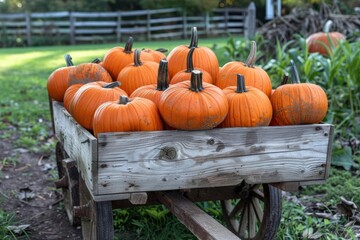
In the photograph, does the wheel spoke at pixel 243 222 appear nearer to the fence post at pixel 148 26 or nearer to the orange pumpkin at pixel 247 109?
the orange pumpkin at pixel 247 109

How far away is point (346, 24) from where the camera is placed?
26.9 feet

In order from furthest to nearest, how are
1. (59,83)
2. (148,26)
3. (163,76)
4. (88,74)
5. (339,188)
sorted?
(148,26) < (339,188) < (59,83) < (88,74) < (163,76)

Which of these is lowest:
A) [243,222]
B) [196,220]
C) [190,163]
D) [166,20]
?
[243,222]

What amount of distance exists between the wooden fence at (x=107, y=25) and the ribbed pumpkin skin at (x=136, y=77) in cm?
1962

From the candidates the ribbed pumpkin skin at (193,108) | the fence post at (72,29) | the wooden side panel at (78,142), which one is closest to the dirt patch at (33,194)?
the wooden side panel at (78,142)

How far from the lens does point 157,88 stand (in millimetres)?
2539

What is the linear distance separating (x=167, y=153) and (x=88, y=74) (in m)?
1.01

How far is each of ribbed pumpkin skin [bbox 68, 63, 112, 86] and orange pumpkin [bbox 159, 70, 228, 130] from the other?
0.76 m

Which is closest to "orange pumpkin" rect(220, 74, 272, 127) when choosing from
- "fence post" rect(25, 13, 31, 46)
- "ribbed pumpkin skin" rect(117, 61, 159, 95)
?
"ribbed pumpkin skin" rect(117, 61, 159, 95)

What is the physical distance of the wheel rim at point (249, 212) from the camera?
2.81 m

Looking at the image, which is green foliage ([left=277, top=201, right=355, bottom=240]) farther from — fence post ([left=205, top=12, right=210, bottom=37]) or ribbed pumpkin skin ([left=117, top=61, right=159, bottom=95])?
fence post ([left=205, top=12, right=210, bottom=37])

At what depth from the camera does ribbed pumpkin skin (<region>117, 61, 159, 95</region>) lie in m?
2.77

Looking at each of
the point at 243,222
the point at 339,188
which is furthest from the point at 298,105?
the point at 339,188

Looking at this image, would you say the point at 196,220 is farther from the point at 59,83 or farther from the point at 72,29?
the point at 72,29
